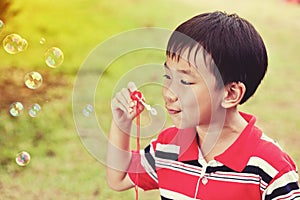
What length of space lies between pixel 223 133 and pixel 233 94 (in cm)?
10

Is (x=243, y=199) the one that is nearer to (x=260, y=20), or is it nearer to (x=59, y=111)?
(x=59, y=111)

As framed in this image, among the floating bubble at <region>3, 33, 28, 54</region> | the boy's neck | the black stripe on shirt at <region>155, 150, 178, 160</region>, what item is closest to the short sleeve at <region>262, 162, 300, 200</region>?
the boy's neck

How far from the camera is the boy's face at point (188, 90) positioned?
1515mm

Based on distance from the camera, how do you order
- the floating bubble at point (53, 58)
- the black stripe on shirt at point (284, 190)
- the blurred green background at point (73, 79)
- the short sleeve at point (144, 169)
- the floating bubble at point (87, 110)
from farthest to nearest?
1. the blurred green background at point (73, 79)
2. the floating bubble at point (53, 58)
3. the floating bubble at point (87, 110)
4. the short sleeve at point (144, 169)
5. the black stripe on shirt at point (284, 190)

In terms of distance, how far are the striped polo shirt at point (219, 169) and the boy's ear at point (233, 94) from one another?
0.23ft

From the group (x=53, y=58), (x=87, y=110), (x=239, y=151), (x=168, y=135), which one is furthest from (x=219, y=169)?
(x=53, y=58)

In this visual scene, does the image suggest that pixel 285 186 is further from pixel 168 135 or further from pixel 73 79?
pixel 73 79

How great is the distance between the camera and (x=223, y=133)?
1596 millimetres

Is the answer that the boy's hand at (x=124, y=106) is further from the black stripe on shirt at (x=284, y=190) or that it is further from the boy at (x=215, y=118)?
the black stripe on shirt at (x=284, y=190)

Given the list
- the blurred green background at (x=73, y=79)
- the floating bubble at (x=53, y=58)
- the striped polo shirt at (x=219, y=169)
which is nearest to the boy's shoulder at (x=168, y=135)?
the striped polo shirt at (x=219, y=169)

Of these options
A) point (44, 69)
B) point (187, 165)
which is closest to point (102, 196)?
point (187, 165)

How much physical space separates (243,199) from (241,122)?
7.2 inches

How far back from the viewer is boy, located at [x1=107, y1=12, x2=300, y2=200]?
1.51 metres

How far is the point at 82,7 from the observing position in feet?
18.7
